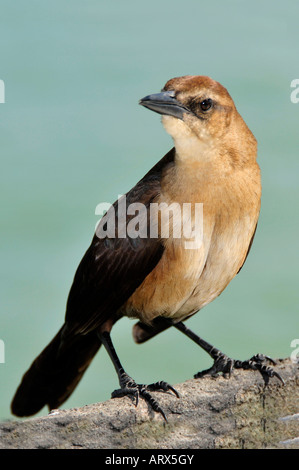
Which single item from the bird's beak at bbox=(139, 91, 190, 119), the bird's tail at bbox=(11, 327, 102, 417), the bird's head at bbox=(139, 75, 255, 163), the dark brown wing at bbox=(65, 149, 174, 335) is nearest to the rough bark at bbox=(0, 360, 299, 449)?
the dark brown wing at bbox=(65, 149, 174, 335)

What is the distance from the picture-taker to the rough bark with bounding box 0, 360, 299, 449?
4.79m

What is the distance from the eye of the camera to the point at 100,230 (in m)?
5.85

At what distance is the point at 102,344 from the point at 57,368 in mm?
461

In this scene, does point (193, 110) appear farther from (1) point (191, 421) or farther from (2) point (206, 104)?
(1) point (191, 421)

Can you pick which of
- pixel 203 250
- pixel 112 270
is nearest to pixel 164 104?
pixel 203 250

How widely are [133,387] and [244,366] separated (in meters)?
0.73

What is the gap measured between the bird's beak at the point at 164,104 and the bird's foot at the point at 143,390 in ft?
5.16

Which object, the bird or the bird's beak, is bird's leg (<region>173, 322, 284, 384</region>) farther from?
the bird's beak

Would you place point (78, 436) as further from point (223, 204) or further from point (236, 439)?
point (223, 204)

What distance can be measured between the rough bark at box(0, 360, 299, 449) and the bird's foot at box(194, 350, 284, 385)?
44 mm

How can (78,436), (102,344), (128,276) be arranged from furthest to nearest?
1. (102,344)
2. (128,276)
3. (78,436)

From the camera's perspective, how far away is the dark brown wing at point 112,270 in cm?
552

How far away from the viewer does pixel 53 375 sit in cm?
630
